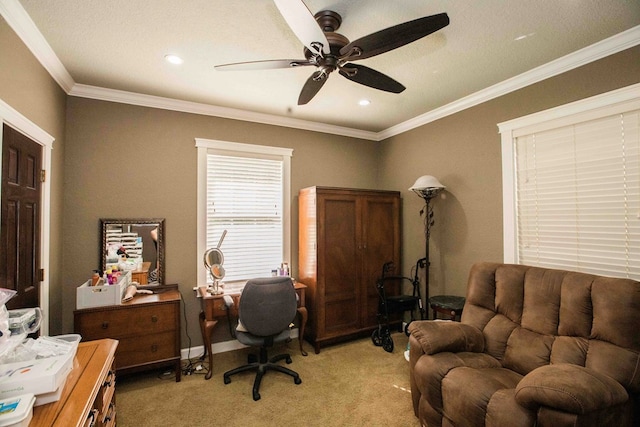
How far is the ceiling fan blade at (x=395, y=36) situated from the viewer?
1.40 m

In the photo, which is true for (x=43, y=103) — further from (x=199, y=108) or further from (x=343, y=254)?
(x=343, y=254)

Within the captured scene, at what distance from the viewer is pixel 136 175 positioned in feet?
10.0

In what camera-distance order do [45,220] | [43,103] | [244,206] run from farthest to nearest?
[244,206]
[45,220]
[43,103]

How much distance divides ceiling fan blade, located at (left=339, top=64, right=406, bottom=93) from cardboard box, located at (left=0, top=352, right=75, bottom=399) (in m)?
2.07

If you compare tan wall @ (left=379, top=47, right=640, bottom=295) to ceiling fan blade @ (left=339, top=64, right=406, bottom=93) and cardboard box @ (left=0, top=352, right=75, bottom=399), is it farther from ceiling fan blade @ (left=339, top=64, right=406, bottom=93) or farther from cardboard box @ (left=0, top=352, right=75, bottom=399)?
cardboard box @ (left=0, top=352, right=75, bottom=399)

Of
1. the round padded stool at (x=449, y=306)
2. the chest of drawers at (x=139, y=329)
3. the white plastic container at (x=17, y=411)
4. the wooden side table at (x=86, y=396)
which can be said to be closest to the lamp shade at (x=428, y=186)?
the round padded stool at (x=449, y=306)

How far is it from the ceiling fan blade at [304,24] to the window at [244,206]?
2147mm

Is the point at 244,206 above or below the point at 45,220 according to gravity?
above

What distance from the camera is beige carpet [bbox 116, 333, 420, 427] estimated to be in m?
2.20

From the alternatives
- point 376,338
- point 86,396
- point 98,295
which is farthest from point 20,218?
point 376,338

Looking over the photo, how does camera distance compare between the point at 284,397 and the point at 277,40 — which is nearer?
the point at 277,40

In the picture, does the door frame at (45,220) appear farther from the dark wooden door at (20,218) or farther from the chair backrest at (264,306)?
the chair backrest at (264,306)

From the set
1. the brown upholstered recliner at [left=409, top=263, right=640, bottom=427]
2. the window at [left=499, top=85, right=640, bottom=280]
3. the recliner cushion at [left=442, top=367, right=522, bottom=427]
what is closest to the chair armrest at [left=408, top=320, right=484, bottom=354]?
the brown upholstered recliner at [left=409, top=263, right=640, bottom=427]

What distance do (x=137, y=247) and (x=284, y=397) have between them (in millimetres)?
2039
